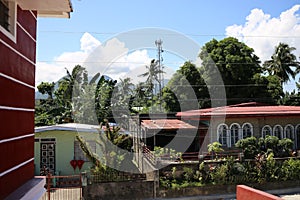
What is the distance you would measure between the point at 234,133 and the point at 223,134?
1.88 ft

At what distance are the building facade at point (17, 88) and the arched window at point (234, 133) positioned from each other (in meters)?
12.4

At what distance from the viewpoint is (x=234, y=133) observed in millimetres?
15094

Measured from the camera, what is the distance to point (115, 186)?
37.5 ft

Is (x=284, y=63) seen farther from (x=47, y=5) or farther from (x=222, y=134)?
(x=47, y=5)

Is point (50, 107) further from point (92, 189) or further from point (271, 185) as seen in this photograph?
point (271, 185)

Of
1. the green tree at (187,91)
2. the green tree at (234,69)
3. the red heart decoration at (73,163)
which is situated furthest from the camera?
the green tree at (187,91)

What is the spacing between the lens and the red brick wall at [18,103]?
2.80 metres

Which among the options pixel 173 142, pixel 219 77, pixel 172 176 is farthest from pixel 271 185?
pixel 219 77

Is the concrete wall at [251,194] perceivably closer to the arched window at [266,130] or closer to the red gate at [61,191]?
the red gate at [61,191]

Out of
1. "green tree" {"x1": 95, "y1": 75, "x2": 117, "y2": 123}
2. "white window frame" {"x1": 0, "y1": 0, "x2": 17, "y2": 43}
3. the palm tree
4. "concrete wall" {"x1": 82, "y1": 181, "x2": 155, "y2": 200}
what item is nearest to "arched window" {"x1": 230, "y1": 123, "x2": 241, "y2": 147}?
"concrete wall" {"x1": 82, "y1": 181, "x2": 155, "y2": 200}

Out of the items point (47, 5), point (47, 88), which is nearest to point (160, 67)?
point (47, 88)

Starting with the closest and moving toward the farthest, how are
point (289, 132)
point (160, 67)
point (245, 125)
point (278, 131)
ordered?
point (245, 125)
point (278, 131)
point (289, 132)
point (160, 67)

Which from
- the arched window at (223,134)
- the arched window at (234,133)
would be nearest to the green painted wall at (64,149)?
the arched window at (223,134)

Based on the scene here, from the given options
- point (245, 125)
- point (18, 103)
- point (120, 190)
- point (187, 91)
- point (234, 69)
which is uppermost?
point (234, 69)
